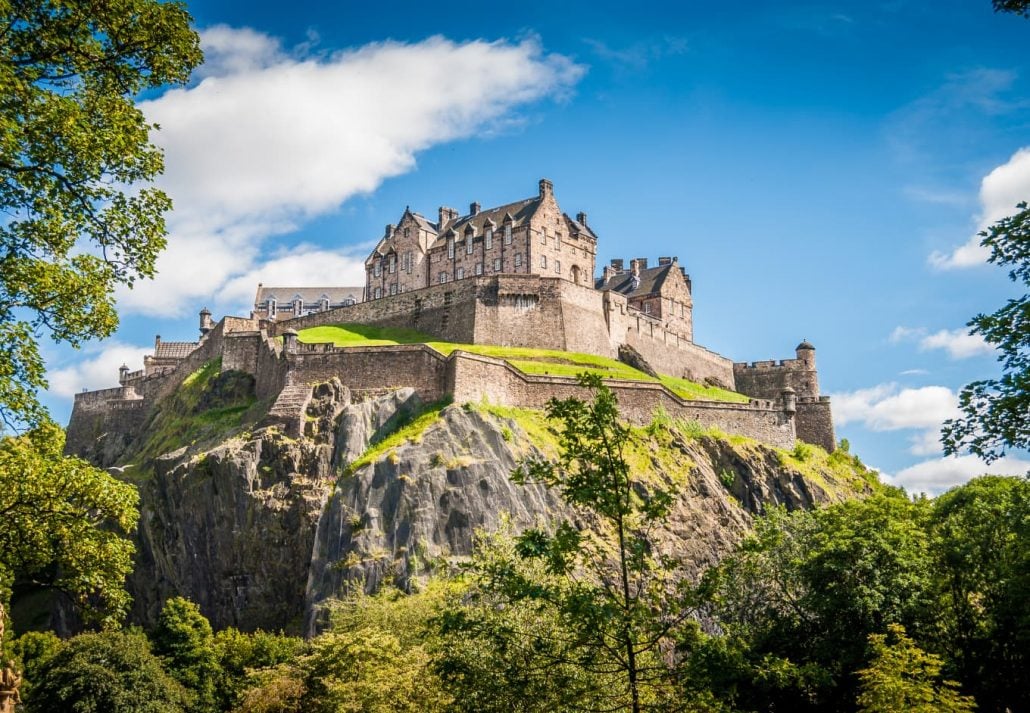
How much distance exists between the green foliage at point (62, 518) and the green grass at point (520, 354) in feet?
141

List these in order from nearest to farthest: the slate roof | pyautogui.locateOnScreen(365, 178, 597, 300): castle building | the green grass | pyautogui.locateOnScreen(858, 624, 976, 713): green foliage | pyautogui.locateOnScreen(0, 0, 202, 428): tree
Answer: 1. pyautogui.locateOnScreen(0, 0, 202, 428): tree
2. pyautogui.locateOnScreen(858, 624, 976, 713): green foliage
3. the green grass
4. pyautogui.locateOnScreen(365, 178, 597, 300): castle building
5. the slate roof

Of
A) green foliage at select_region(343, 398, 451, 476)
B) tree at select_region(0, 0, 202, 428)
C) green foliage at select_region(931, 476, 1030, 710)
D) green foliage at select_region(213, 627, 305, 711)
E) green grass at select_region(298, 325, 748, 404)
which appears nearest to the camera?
tree at select_region(0, 0, 202, 428)

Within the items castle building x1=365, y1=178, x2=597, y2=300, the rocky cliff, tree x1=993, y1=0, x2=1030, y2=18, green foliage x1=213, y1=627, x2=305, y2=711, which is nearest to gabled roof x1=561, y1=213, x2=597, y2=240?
castle building x1=365, y1=178, x2=597, y2=300

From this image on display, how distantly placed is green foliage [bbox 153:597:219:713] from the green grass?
65.9 ft

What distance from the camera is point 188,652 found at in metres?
47.1

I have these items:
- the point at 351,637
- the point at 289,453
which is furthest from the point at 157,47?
the point at 289,453

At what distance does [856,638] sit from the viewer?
35188 mm

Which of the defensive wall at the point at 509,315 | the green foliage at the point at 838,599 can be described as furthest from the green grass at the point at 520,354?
the green foliage at the point at 838,599

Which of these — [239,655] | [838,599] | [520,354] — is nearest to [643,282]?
[520,354]

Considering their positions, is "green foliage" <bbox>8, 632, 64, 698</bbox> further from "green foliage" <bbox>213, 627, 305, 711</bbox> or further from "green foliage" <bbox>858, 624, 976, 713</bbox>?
"green foliage" <bbox>858, 624, 976, 713</bbox>

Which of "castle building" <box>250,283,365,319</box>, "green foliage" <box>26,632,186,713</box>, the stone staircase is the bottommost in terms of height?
"green foliage" <box>26,632,186,713</box>

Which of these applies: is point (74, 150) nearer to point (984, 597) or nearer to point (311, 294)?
point (984, 597)

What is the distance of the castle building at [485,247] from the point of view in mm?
78625

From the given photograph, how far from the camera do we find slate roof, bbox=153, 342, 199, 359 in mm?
85188
